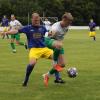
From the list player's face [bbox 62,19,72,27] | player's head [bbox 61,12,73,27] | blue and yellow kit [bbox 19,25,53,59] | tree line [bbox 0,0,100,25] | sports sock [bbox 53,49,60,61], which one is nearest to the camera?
player's head [bbox 61,12,73,27]

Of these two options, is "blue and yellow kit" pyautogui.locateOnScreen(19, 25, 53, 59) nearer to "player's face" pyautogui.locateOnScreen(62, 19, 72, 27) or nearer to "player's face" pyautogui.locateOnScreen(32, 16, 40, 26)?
"player's face" pyautogui.locateOnScreen(32, 16, 40, 26)

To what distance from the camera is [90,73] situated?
1509cm

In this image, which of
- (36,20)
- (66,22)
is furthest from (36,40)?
(66,22)

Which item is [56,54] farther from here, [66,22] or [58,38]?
[66,22]

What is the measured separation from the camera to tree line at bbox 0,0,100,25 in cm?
8588

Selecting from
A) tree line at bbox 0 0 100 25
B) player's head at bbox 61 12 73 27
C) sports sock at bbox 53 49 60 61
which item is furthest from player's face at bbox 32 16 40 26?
tree line at bbox 0 0 100 25

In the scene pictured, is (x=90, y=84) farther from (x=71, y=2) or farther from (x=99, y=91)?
(x=71, y=2)

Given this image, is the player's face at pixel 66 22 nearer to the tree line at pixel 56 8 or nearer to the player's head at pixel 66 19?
the player's head at pixel 66 19

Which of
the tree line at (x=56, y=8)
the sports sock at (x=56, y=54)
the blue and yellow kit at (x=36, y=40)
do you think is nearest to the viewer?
the blue and yellow kit at (x=36, y=40)

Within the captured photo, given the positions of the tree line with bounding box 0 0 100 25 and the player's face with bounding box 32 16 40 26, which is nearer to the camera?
the player's face with bounding box 32 16 40 26

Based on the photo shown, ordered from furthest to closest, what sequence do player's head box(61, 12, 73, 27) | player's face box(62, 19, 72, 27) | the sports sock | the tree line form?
the tree line, the sports sock, player's face box(62, 19, 72, 27), player's head box(61, 12, 73, 27)

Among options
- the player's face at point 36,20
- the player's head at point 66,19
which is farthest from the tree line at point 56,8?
the player's head at point 66,19

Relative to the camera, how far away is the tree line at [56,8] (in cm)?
8588

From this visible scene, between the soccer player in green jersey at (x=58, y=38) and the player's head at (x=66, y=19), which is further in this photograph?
the soccer player in green jersey at (x=58, y=38)
